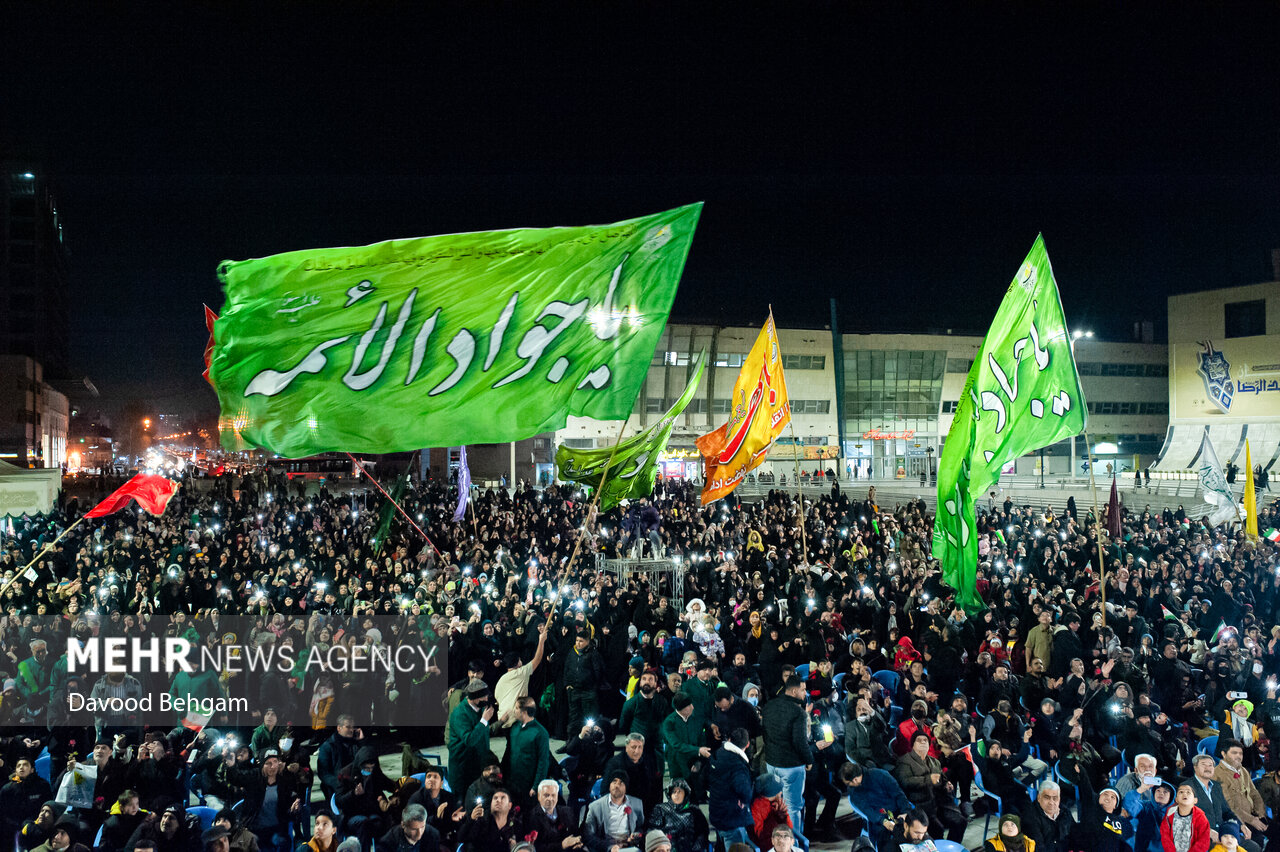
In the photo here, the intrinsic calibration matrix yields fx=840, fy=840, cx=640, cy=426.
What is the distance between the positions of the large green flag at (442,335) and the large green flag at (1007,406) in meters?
4.52

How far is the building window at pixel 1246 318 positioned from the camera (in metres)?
46.9

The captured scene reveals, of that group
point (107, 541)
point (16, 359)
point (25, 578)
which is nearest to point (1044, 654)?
point (25, 578)

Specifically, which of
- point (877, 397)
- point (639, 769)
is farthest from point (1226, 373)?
point (639, 769)

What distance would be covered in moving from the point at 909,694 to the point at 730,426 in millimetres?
8750

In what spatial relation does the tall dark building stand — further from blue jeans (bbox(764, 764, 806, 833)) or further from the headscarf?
the headscarf

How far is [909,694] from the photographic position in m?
8.03

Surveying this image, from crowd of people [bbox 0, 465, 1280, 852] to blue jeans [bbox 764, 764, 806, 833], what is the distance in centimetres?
2

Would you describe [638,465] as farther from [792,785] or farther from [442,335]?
A: [442,335]

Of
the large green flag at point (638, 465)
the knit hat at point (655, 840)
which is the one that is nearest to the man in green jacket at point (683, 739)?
the knit hat at point (655, 840)

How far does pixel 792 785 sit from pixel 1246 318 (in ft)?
176

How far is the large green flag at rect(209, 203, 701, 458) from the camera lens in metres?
5.38

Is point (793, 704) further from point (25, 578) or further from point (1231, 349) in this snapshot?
point (1231, 349)

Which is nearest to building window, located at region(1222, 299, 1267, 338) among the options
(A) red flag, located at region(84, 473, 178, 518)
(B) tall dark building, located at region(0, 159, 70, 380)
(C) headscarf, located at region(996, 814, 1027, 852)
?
(C) headscarf, located at region(996, 814, 1027, 852)

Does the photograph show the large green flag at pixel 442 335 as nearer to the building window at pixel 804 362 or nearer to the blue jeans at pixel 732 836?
the blue jeans at pixel 732 836
